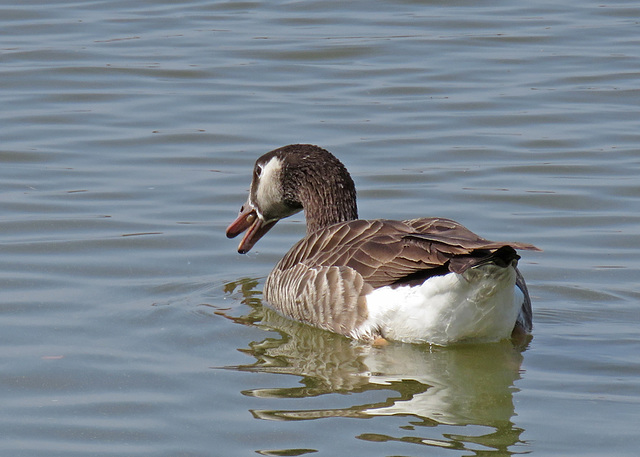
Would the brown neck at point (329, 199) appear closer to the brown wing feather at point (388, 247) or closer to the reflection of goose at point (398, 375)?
the brown wing feather at point (388, 247)

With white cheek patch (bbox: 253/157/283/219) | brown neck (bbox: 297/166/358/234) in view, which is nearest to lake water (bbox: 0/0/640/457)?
white cheek patch (bbox: 253/157/283/219)

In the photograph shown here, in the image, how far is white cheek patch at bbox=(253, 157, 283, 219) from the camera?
8.88 meters

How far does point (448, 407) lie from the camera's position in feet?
20.2

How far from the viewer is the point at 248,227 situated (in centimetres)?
925

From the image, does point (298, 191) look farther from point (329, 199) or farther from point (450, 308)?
point (450, 308)

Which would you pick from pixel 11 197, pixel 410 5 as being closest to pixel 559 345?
pixel 11 197

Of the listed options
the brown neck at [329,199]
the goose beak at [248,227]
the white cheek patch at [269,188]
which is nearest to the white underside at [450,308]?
the brown neck at [329,199]

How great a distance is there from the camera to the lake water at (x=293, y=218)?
236 inches

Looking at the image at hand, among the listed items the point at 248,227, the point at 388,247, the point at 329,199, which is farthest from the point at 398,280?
the point at 248,227

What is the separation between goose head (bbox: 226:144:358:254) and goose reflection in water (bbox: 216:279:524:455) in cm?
107

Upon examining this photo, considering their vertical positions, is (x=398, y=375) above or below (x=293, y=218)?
below

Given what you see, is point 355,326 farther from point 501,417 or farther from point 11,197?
point 11,197

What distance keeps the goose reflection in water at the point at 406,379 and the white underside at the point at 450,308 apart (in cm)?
12

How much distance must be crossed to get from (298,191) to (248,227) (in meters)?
0.62
